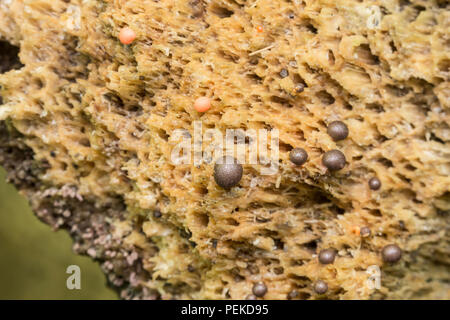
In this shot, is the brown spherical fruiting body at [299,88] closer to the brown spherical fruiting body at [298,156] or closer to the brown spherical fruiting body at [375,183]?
the brown spherical fruiting body at [298,156]

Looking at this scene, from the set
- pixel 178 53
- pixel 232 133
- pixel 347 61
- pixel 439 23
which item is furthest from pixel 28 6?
pixel 439 23

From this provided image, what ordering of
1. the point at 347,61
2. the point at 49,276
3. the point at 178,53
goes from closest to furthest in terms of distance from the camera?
the point at 347,61 → the point at 178,53 → the point at 49,276

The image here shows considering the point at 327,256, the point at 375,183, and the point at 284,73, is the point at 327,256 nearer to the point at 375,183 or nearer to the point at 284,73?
the point at 375,183

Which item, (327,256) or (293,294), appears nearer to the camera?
(327,256)

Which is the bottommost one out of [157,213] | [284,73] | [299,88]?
[157,213]

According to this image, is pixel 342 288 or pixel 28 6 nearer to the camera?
pixel 342 288

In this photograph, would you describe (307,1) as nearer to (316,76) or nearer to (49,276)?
(316,76)

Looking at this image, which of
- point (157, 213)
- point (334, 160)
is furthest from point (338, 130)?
point (157, 213)
